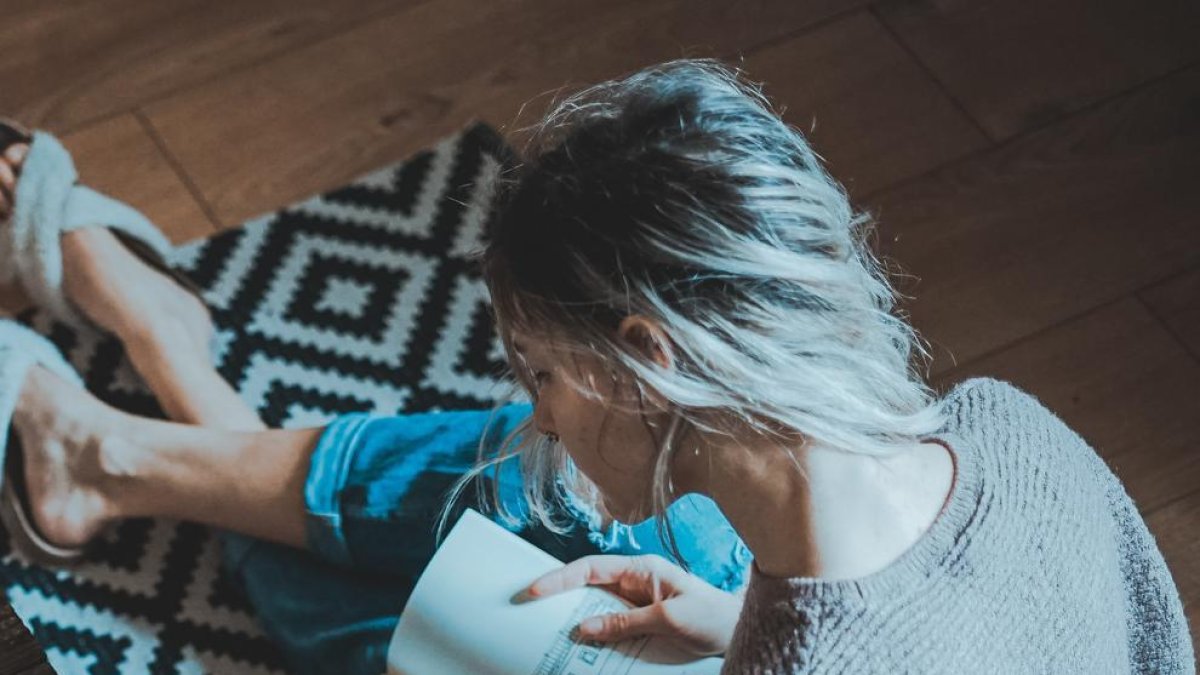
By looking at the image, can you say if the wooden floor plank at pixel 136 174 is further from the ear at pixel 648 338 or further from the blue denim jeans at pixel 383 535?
the ear at pixel 648 338

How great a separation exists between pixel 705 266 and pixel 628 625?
12.4 inches

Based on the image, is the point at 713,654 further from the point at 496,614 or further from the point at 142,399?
the point at 142,399

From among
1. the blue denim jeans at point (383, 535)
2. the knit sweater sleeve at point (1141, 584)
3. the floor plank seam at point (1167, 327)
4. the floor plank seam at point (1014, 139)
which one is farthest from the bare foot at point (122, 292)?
the floor plank seam at point (1167, 327)

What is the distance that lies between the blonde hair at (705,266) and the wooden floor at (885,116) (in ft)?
2.03

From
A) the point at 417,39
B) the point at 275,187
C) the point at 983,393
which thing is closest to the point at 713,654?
the point at 983,393

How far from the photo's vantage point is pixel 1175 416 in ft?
4.25

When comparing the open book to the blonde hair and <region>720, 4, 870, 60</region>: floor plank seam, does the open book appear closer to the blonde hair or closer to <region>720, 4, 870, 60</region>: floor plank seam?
the blonde hair

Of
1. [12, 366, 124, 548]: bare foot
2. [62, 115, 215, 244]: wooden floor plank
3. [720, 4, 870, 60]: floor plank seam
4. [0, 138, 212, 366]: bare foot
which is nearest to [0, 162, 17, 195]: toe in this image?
[0, 138, 212, 366]: bare foot

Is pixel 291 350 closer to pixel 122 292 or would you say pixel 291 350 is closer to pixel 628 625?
pixel 122 292

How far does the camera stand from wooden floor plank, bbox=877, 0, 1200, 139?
1491 millimetres

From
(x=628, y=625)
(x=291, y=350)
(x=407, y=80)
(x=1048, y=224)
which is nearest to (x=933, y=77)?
(x=1048, y=224)

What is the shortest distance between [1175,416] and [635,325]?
793mm

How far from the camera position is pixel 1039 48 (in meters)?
1.53

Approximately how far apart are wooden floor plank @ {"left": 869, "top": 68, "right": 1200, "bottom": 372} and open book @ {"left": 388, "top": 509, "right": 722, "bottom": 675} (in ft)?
1.70
